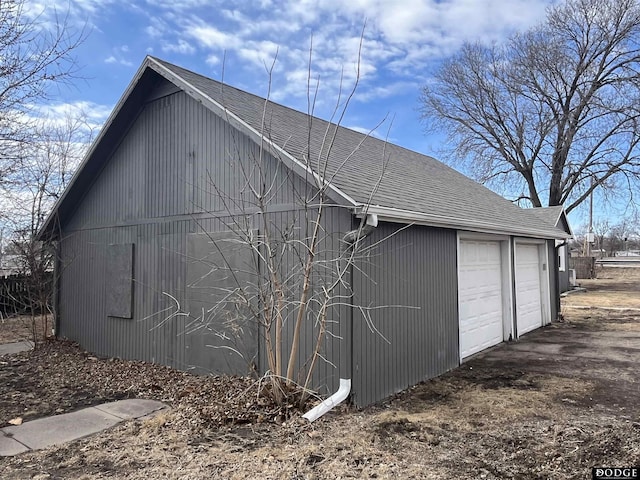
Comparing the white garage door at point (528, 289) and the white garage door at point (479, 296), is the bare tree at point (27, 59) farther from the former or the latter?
the white garage door at point (528, 289)

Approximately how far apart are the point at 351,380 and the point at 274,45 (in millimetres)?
4162

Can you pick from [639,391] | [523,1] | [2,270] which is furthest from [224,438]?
[2,270]

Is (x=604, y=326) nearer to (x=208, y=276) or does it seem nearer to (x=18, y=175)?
(x=208, y=276)

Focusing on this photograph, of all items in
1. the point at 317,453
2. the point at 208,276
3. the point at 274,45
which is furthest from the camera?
the point at 208,276

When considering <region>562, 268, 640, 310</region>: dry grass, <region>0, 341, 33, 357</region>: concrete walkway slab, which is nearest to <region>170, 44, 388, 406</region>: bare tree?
<region>0, 341, 33, 357</region>: concrete walkway slab

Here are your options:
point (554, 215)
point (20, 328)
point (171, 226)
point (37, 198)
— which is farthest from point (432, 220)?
point (554, 215)

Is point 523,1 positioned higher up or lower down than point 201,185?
higher up

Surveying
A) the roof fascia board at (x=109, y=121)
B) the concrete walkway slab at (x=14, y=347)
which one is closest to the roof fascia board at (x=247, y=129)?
the roof fascia board at (x=109, y=121)

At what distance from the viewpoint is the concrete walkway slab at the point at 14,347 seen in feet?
30.7

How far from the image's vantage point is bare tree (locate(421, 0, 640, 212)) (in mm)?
24469

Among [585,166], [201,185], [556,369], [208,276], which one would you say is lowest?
[556,369]

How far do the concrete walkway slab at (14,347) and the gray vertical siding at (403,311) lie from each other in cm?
765

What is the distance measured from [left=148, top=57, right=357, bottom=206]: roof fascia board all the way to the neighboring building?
0.02 meters

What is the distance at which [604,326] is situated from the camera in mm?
11711
